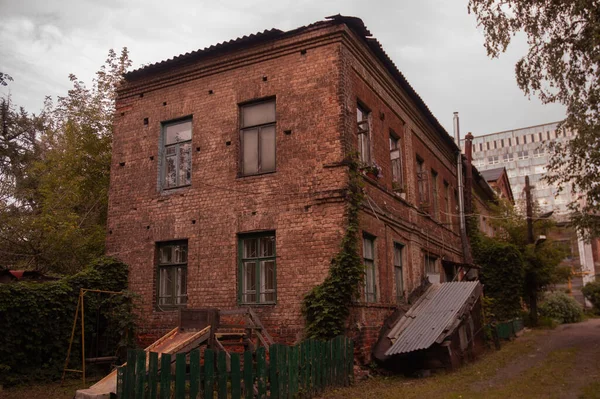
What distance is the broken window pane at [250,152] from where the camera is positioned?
12.8 metres

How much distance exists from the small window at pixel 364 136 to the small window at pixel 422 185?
4.27m

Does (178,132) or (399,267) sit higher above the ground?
(178,132)

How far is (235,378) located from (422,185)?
1157 centimetres

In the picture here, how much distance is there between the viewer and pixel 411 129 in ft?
55.7

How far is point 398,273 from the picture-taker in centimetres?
1458

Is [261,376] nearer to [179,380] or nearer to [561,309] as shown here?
[179,380]

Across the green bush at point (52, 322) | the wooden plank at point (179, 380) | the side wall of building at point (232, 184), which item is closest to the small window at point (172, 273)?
the side wall of building at point (232, 184)

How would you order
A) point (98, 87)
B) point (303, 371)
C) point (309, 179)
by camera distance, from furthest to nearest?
point (98, 87), point (309, 179), point (303, 371)

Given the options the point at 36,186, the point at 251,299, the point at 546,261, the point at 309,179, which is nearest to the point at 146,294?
the point at 251,299

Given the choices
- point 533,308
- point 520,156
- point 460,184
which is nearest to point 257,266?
point 460,184

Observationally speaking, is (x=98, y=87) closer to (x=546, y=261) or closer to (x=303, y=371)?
(x=303, y=371)

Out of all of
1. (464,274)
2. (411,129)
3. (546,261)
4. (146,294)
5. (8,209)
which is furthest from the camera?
(546,261)

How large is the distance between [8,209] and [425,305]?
1448 cm

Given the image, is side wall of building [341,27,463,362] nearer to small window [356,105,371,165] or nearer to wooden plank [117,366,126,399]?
small window [356,105,371,165]
